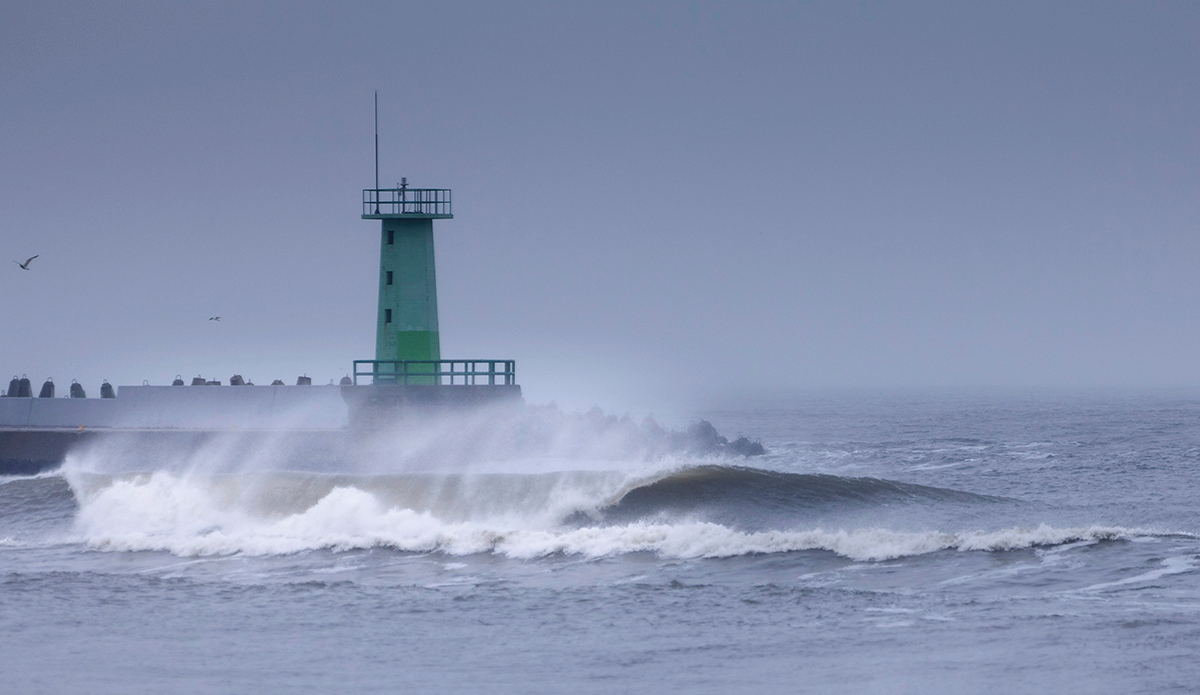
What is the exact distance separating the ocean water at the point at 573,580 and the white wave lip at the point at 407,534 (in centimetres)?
5

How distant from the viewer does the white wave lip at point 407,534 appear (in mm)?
15320

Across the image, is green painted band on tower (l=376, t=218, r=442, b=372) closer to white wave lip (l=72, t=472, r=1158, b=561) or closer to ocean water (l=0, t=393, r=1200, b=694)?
ocean water (l=0, t=393, r=1200, b=694)

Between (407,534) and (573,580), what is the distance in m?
3.97

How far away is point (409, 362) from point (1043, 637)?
674 inches

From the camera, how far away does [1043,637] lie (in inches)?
419

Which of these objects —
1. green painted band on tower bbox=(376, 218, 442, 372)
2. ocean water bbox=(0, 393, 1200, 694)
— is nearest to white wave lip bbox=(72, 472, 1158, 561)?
ocean water bbox=(0, 393, 1200, 694)

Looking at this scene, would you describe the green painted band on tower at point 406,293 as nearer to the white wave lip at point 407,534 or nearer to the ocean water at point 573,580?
Result: the ocean water at point 573,580

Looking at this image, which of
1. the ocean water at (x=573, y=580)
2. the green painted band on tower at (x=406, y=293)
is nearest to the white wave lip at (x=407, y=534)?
the ocean water at (x=573, y=580)

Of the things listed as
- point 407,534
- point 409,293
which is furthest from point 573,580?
point 409,293

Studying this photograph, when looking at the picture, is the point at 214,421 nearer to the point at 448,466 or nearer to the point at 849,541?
the point at 448,466

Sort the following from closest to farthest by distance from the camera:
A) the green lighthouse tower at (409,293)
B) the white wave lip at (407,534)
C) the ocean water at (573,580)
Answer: the ocean water at (573,580)
the white wave lip at (407,534)
the green lighthouse tower at (409,293)

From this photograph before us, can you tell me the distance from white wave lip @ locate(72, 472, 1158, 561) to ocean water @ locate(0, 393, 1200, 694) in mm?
54

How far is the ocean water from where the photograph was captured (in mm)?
9883

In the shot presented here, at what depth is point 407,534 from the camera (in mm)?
17266
